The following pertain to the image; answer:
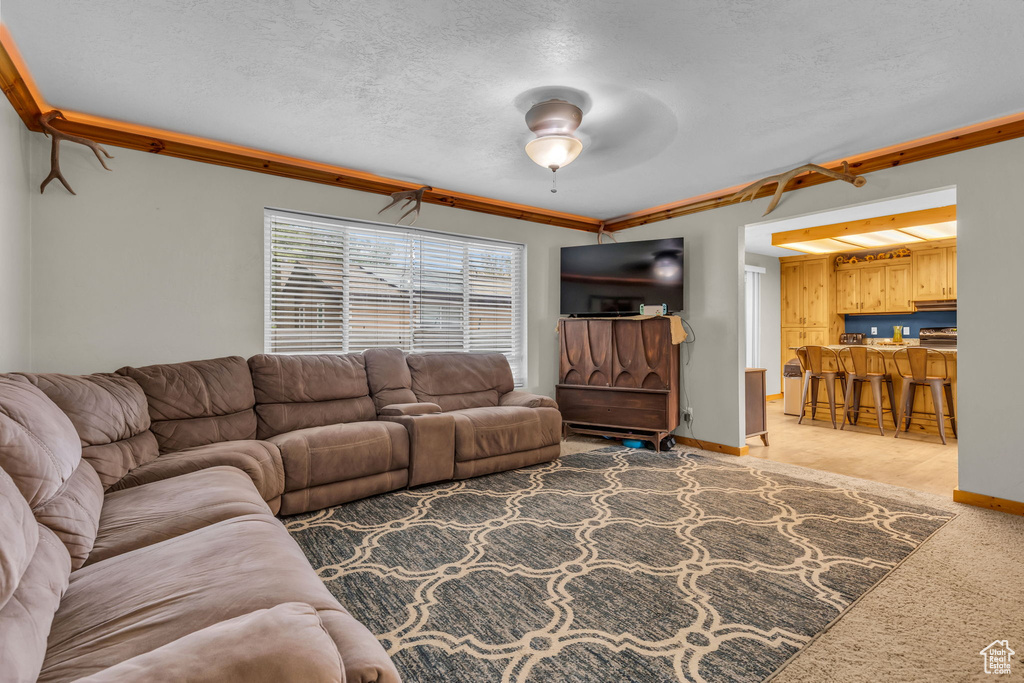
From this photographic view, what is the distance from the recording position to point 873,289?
7.59m

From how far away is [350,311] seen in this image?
4.34 metres

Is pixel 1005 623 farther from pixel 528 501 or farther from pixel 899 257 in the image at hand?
pixel 899 257

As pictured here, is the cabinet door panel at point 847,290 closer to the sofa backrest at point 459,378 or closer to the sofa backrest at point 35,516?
the sofa backrest at point 459,378

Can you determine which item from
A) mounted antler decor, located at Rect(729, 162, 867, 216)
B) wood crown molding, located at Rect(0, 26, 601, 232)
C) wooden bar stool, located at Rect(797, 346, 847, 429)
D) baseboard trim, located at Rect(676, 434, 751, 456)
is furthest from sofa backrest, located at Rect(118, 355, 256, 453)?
wooden bar stool, located at Rect(797, 346, 847, 429)

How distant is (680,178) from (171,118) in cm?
378

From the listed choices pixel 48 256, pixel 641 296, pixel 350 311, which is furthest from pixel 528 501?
pixel 48 256

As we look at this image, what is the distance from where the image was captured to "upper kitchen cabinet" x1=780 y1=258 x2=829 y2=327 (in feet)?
26.2

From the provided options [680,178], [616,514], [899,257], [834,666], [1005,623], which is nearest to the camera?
[834,666]

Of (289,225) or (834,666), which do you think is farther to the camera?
(289,225)

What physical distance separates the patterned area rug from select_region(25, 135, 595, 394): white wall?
1.67m

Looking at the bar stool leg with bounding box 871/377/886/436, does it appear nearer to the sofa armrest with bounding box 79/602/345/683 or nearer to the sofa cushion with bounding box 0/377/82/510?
the sofa armrest with bounding box 79/602/345/683

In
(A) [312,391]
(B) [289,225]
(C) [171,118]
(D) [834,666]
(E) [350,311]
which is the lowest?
(D) [834,666]

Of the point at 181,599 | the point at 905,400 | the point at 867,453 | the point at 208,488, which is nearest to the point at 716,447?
the point at 867,453

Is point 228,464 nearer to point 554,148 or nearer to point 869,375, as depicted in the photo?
point 554,148
